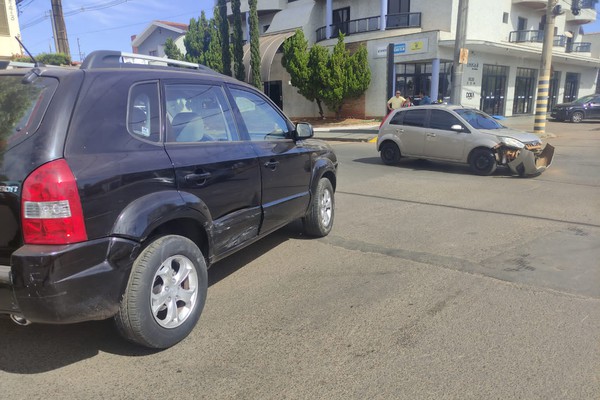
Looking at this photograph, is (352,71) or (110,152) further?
(352,71)

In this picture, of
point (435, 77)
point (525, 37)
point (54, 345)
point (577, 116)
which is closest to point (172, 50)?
point (435, 77)

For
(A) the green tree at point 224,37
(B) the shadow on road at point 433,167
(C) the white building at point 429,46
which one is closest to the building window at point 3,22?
(A) the green tree at point 224,37

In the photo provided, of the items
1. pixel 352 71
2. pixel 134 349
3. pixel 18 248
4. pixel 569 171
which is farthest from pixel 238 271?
pixel 352 71

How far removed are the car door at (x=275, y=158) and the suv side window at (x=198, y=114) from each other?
23 cm

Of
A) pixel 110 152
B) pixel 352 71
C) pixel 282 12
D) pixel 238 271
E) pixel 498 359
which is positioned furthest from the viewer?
pixel 282 12

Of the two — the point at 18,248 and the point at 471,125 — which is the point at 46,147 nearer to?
the point at 18,248

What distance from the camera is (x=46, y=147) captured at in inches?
104

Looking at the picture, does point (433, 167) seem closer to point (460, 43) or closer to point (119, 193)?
point (460, 43)

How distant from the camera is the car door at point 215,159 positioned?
11.3ft

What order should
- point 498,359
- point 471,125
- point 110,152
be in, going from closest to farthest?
1. point 110,152
2. point 498,359
3. point 471,125

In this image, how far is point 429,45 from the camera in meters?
24.7

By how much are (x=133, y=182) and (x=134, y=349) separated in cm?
121

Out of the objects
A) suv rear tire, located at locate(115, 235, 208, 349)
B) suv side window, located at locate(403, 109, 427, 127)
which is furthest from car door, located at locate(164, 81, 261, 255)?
suv side window, located at locate(403, 109, 427, 127)

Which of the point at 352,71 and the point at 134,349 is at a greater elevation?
the point at 352,71
